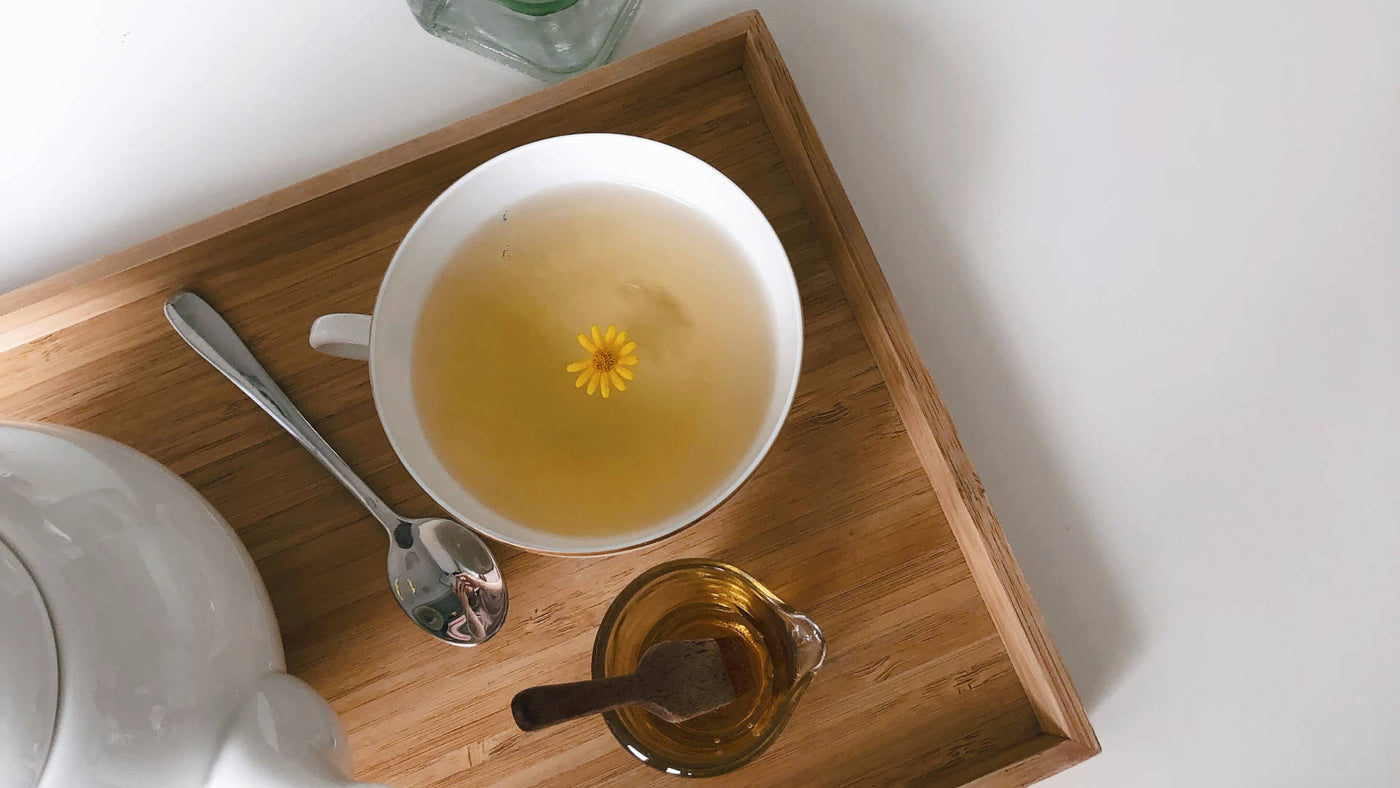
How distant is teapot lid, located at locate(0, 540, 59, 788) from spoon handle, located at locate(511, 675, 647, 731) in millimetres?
204

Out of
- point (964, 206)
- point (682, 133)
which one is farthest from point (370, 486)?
point (964, 206)

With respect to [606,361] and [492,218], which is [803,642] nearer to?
[606,361]

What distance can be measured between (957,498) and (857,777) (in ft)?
0.65

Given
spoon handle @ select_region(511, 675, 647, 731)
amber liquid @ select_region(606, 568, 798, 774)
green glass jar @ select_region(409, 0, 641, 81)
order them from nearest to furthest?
spoon handle @ select_region(511, 675, 647, 731), amber liquid @ select_region(606, 568, 798, 774), green glass jar @ select_region(409, 0, 641, 81)

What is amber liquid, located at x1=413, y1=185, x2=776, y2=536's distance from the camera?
0.63 meters

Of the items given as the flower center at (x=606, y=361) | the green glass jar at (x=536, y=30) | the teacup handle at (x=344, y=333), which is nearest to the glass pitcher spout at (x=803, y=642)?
the flower center at (x=606, y=361)

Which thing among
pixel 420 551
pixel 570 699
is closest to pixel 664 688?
pixel 570 699

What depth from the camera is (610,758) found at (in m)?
0.62

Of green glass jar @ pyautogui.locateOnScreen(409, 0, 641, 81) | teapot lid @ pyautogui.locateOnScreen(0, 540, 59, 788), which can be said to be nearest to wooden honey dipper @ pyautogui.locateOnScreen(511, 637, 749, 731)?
teapot lid @ pyautogui.locateOnScreen(0, 540, 59, 788)

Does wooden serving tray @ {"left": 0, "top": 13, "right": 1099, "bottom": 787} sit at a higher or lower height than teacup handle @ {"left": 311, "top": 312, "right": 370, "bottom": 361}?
lower

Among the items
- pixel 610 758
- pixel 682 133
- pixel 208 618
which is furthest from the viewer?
pixel 682 133

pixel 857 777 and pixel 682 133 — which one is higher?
pixel 682 133

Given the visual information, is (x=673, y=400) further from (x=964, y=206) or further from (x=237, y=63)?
(x=237, y=63)

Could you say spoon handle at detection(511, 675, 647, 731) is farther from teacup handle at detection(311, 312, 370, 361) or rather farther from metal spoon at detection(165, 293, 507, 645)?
teacup handle at detection(311, 312, 370, 361)
